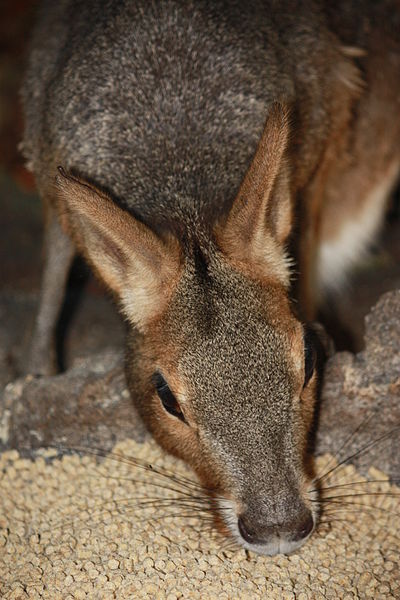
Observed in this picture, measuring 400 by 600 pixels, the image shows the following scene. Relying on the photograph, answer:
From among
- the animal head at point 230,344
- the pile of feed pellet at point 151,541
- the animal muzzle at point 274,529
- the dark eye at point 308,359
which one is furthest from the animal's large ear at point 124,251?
the animal muzzle at point 274,529

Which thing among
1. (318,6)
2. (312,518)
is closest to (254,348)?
(312,518)

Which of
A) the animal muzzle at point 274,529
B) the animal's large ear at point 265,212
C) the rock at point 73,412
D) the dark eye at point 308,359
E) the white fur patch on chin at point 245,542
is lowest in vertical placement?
the rock at point 73,412

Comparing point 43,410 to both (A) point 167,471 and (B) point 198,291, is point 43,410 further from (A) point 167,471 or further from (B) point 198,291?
(B) point 198,291

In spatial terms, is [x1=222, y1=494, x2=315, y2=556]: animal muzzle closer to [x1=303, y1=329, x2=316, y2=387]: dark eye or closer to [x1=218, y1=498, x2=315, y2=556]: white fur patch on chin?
[x1=218, y1=498, x2=315, y2=556]: white fur patch on chin

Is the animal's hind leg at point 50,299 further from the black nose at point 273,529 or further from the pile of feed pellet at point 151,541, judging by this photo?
the black nose at point 273,529

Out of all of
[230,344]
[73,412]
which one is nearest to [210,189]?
[230,344]

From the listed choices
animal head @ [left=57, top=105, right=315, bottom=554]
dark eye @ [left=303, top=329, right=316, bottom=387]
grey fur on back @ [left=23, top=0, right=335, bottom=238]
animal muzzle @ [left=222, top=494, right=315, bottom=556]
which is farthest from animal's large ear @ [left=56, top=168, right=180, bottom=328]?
animal muzzle @ [left=222, top=494, right=315, bottom=556]
